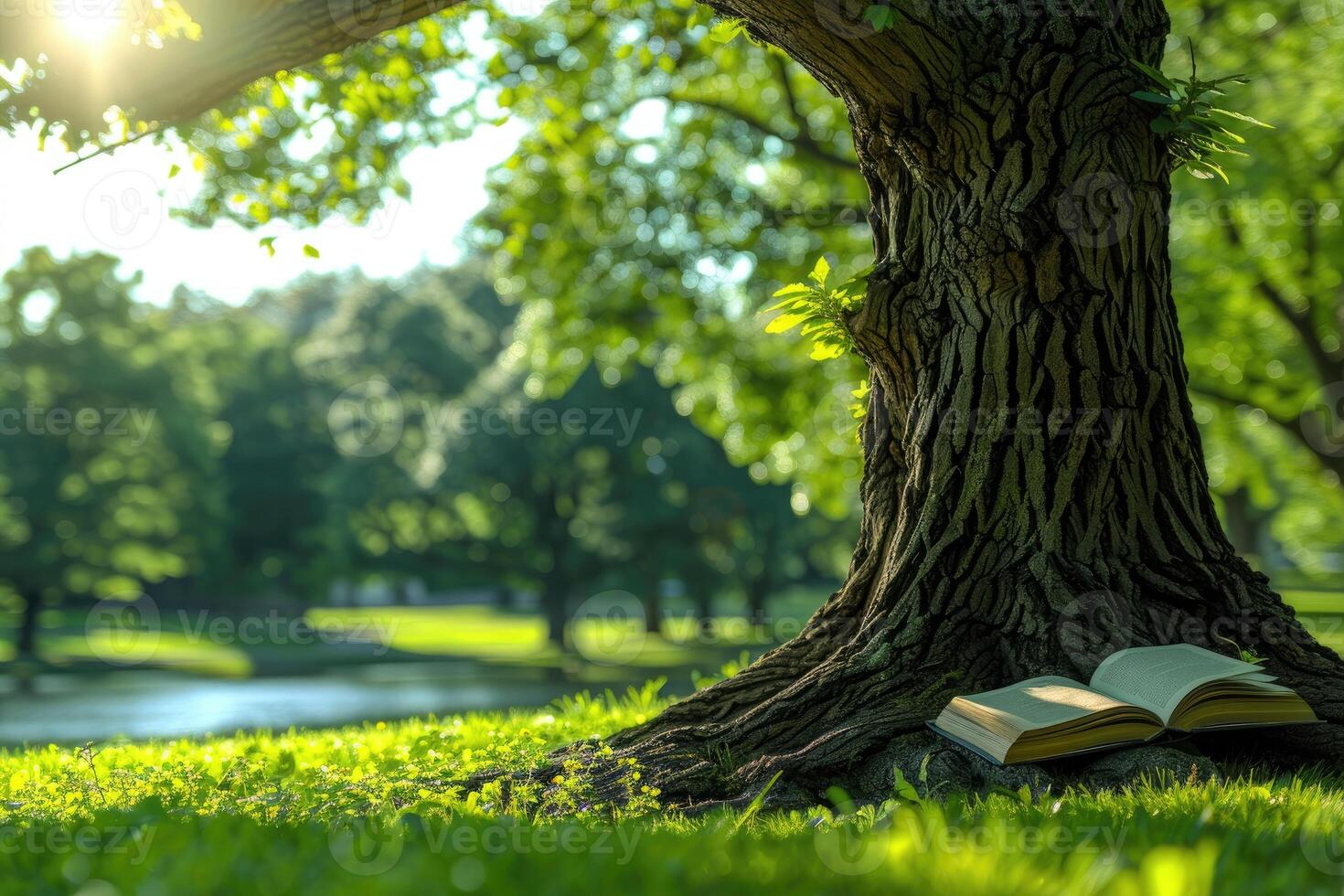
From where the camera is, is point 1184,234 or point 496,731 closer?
point 496,731

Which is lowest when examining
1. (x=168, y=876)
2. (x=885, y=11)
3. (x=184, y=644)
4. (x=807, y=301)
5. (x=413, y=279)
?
(x=184, y=644)

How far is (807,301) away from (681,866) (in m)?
3.05

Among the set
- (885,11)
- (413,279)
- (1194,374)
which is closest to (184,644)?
(413,279)

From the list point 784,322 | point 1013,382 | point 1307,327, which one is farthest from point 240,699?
point 1013,382

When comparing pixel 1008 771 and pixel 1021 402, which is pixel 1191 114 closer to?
pixel 1021 402

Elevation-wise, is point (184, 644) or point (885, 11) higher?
point (885, 11)

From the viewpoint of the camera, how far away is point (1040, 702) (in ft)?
12.1

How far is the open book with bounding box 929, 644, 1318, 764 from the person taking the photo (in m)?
3.55

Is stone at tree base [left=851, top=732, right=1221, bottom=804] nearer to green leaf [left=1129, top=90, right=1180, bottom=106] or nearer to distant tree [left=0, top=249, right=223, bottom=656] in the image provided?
green leaf [left=1129, top=90, right=1180, bottom=106]

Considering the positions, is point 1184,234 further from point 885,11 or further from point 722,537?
point 722,537


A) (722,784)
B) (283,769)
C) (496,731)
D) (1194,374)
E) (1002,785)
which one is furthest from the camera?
(1194,374)

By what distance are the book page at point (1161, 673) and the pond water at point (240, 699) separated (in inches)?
480

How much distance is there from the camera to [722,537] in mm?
32812

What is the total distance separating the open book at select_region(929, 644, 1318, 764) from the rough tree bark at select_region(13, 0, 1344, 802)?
0.21m
